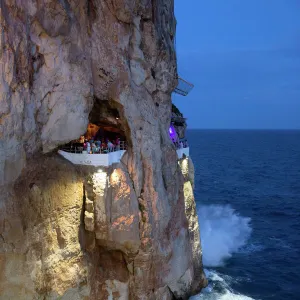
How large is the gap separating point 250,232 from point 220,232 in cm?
368

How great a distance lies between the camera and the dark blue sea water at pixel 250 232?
33.2 metres

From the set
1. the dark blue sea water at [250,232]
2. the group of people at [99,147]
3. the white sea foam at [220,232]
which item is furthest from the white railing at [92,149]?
the white sea foam at [220,232]

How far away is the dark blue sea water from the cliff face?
6.55m

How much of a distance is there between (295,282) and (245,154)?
3494 inches

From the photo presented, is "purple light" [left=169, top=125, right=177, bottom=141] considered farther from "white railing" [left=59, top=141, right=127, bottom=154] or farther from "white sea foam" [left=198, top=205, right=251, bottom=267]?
"white sea foam" [left=198, top=205, right=251, bottom=267]

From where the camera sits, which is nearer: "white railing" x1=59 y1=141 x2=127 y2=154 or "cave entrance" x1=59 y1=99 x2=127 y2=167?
"cave entrance" x1=59 y1=99 x2=127 y2=167

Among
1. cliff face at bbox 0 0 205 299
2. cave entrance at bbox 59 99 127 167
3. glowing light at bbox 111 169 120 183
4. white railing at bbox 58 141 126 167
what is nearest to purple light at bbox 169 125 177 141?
cliff face at bbox 0 0 205 299

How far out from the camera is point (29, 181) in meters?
20.9

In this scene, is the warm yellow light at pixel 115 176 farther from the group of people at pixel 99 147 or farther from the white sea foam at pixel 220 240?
the white sea foam at pixel 220 240

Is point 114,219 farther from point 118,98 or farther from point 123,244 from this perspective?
point 118,98

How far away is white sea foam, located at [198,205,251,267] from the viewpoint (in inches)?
1565

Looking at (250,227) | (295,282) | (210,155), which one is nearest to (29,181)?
(295,282)

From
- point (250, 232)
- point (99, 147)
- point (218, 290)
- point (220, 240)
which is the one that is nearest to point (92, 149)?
point (99, 147)

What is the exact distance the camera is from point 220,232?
45.5 meters
